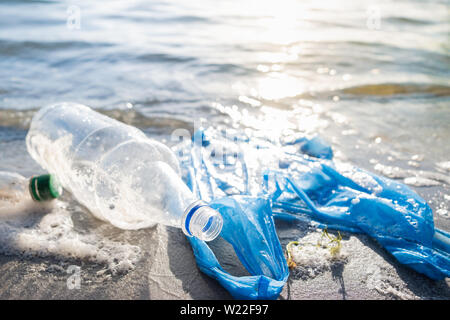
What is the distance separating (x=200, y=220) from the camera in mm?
1356

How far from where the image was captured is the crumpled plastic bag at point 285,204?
1528mm

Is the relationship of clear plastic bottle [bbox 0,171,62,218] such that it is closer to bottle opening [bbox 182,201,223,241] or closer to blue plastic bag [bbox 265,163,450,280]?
bottle opening [bbox 182,201,223,241]

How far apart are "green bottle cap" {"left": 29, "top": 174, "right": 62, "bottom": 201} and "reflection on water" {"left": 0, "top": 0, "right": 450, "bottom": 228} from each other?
50.2 inches

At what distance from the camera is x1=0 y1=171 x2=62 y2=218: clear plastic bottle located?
183 cm

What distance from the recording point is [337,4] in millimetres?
10875

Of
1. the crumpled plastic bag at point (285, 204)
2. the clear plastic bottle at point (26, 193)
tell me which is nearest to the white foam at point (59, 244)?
the clear plastic bottle at point (26, 193)

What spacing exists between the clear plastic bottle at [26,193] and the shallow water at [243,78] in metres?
0.36

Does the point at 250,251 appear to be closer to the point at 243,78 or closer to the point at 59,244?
the point at 59,244

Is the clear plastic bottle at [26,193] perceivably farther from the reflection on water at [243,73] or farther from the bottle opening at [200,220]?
the reflection on water at [243,73]

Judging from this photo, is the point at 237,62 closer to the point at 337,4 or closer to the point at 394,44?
the point at 394,44

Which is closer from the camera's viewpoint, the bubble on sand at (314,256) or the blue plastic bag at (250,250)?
the blue plastic bag at (250,250)

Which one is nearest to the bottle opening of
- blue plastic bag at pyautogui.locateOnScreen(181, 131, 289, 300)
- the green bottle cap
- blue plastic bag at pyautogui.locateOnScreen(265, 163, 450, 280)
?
blue plastic bag at pyautogui.locateOnScreen(181, 131, 289, 300)

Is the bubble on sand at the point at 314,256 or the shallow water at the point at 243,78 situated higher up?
the shallow water at the point at 243,78
